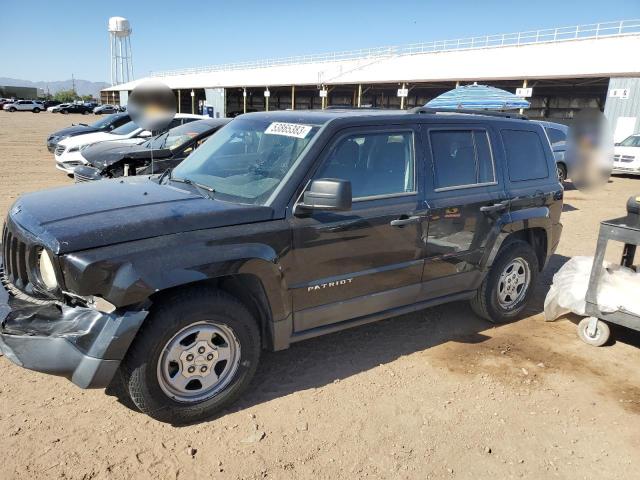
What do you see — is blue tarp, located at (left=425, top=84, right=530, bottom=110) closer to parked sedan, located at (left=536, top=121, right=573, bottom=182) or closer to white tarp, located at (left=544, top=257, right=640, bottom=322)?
parked sedan, located at (left=536, top=121, right=573, bottom=182)

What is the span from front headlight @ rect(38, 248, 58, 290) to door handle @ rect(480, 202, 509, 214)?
331cm

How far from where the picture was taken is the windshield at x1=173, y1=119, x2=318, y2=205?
352 centimetres

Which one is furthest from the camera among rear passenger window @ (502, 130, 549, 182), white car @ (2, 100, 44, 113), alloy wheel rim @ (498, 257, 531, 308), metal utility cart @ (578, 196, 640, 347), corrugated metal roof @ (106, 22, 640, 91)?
white car @ (2, 100, 44, 113)

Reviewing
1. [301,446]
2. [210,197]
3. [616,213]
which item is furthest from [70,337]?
[616,213]

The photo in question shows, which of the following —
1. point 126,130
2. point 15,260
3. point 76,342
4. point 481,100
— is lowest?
point 76,342

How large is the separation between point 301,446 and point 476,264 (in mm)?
2343

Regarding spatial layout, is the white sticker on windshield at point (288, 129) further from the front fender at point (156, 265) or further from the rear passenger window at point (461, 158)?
the rear passenger window at point (461, 158)

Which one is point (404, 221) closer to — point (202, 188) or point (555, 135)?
point (202, 188)

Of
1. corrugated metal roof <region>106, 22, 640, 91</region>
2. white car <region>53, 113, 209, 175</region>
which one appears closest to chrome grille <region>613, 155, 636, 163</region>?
corrugated metal roof <region>106, 22, 640, 91</region>

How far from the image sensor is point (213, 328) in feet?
10.4

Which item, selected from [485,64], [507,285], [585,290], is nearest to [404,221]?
[507,285]

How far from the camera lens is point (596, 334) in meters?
4.64

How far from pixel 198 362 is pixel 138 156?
18.5 feet

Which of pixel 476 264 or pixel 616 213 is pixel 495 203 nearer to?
pixel 476 264
